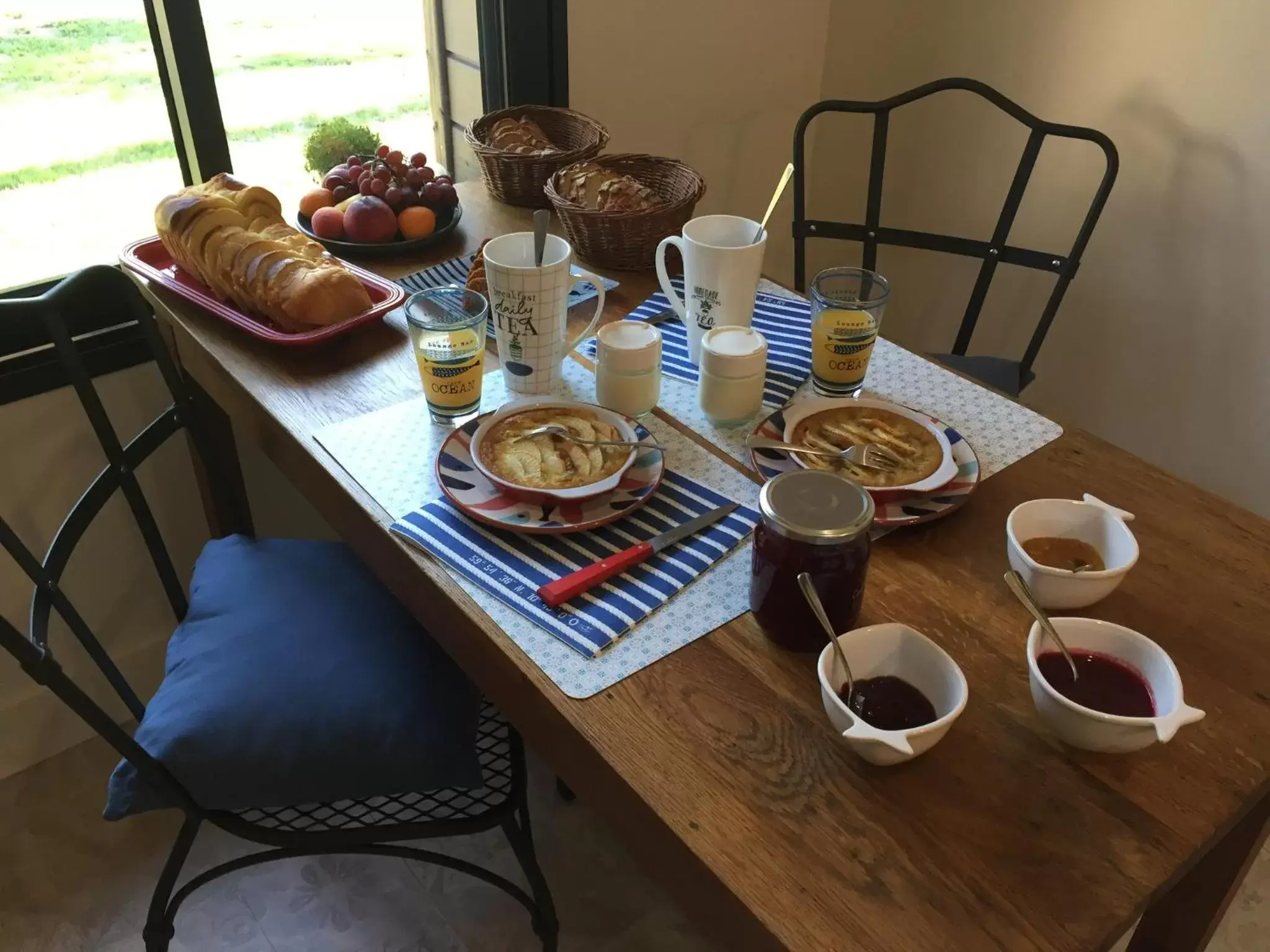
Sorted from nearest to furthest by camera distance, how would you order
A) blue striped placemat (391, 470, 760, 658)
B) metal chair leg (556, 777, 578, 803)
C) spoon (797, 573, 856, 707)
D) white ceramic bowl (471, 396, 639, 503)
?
spoon (797, 573, 856, 707)
blue striped placemat (391, 470, 760, 658)
white ceramic bowl (471, 396, 639, 503)
metal chair leg (556, 777, 578, 803)

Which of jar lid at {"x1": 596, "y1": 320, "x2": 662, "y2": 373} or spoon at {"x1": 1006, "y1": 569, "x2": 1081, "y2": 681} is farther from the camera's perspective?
jar lid at {"x1": 596, "y1": 320, "x2": 662, "y2": 373}

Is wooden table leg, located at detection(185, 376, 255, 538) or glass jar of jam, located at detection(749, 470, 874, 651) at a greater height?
glass jar of jam, located at detection(749, 470, 874, 651)

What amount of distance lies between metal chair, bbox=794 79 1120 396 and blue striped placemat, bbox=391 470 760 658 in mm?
718

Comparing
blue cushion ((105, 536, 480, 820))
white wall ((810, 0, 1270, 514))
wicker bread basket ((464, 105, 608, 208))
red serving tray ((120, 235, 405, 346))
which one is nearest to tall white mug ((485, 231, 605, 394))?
red serving tray ((120, 235, 405, 346))

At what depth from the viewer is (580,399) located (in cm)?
119

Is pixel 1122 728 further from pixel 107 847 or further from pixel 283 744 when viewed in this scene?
pixel 107 847

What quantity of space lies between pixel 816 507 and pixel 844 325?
1.32 ft

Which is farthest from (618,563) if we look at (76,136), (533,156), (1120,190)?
(1120,190)

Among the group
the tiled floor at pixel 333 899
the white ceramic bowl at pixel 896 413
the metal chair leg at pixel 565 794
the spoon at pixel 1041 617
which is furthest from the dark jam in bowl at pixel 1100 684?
the metal chair leg at pixel 565 794

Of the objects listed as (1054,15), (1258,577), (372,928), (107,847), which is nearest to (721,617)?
(1258,577)

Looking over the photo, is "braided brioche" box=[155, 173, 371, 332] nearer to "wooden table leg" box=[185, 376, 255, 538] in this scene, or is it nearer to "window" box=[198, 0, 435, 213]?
"wooden table leg" box=[185, 376, 255, 538]

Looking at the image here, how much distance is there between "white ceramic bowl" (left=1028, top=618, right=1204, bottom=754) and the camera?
72 cm

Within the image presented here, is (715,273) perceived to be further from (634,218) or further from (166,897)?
(166,897)

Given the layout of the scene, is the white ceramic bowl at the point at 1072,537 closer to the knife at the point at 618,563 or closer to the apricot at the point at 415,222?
the knife at the point at 618,563
